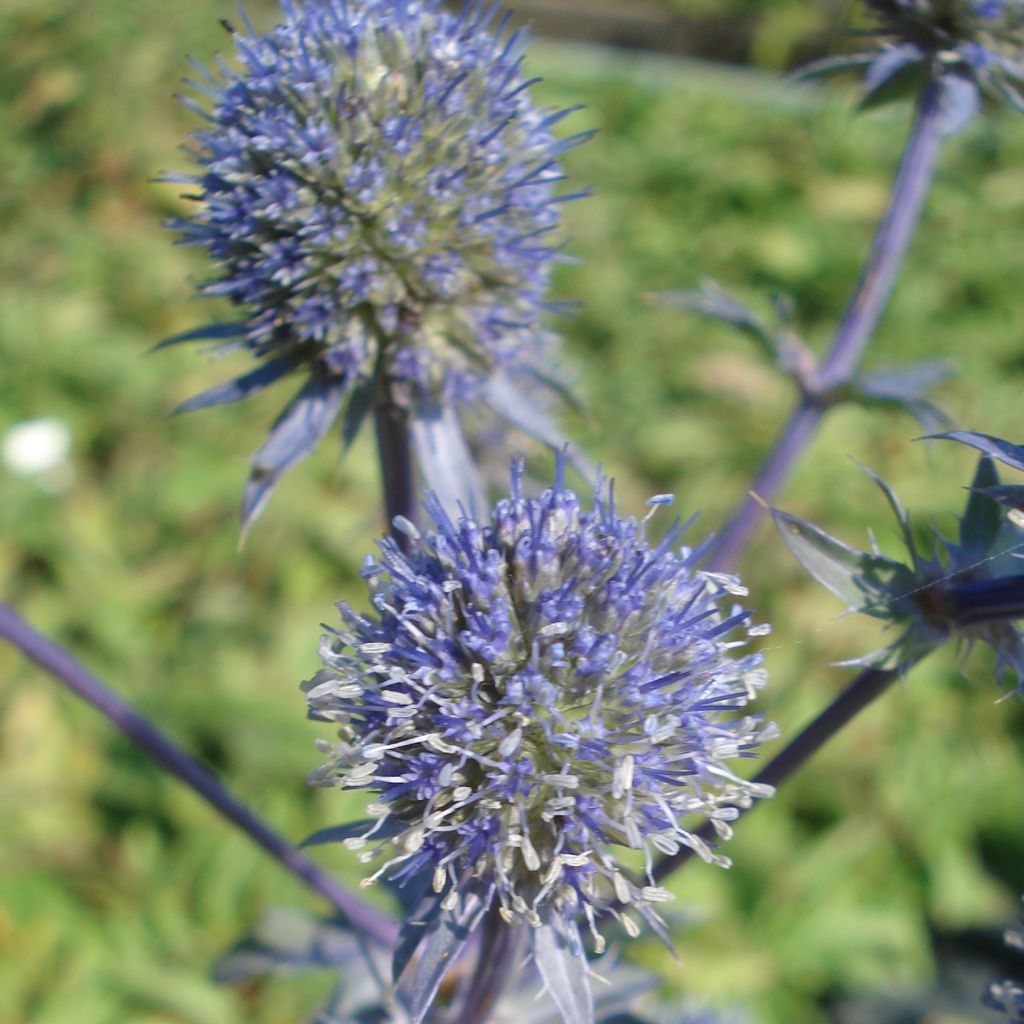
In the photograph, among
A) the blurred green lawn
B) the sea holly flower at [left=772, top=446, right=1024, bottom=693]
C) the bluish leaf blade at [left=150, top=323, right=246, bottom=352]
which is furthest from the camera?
the blurred green lawn

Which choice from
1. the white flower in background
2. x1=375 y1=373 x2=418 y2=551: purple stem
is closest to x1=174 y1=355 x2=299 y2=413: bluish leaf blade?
x1=375 y1=373 x2=418 y2=551: purple stem

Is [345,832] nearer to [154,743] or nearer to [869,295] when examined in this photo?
[154,743]

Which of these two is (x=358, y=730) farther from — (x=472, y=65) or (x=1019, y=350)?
(x=1019, y=350)

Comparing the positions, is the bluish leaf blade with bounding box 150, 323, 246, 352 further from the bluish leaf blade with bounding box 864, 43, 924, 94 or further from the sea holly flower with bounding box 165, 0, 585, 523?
the bluish leaf blade with bounding box 864, 43, 924, 94

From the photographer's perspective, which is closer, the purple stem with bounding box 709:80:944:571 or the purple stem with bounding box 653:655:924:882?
the purple stem with bounding box 653:655:924:882

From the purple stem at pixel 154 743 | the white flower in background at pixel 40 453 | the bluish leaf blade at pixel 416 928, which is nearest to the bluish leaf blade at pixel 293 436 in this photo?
the purple stem at pixel 154 743

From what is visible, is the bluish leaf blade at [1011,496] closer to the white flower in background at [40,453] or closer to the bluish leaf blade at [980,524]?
the bluish leaf blade at [980,524]
